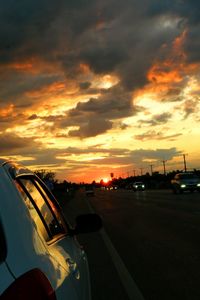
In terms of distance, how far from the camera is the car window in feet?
12.1

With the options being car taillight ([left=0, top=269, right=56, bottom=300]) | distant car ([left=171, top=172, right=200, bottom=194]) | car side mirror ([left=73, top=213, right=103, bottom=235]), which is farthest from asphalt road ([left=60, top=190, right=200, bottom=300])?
distant car ([left=171, top=172, right=200, bottom=194])

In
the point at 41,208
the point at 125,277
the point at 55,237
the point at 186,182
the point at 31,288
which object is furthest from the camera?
the point at 186,182

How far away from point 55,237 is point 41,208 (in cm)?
31

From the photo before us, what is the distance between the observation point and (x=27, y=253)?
2.66 m

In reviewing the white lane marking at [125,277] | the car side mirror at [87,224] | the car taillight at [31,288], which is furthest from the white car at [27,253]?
the white lane marking at [125,277]

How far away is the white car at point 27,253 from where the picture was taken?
7.89ft

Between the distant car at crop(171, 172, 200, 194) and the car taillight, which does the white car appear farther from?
the distant car at crop(171, 172, 200, 194)

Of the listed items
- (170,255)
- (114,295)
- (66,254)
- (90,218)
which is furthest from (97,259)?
(66,254)

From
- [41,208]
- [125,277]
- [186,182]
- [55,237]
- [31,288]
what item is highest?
[186,182]

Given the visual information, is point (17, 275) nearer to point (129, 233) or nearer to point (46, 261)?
point (46, 261)

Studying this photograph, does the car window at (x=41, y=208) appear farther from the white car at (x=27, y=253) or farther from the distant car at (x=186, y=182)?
the distant car at (x=186, y=182)

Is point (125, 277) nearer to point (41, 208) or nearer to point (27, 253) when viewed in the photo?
point (41, 208)

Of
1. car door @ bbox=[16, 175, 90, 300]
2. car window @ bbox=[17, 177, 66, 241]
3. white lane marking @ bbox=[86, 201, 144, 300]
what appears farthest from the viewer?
white lane marking @ bbox=[86, 201, 144, 300]

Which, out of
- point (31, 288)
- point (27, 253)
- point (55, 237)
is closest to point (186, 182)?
point (55, 237)
